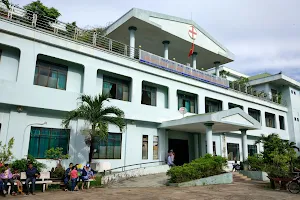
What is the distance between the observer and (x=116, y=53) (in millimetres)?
15312

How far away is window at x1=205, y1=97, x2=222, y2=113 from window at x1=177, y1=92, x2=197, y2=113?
1.79 metres

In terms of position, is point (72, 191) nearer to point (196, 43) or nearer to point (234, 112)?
point (234, 112)

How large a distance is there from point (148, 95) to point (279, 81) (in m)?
19.3

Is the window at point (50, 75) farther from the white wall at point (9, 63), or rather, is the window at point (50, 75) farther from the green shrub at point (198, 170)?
the green shrub at point (198, 170)

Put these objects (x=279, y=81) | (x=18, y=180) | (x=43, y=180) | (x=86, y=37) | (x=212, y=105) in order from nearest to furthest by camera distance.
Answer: (x=18, y=180) → (x=43, y=180) → (x=86, y=37) → (x=212, y=105) → (x=279, y=81)

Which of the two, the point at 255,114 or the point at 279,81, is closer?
the point at 255,114

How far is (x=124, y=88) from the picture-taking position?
16.5 metres

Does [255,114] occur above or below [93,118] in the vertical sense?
above

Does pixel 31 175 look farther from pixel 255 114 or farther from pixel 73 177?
pixel 255 114

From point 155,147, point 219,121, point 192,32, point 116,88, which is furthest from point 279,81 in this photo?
point 116,88

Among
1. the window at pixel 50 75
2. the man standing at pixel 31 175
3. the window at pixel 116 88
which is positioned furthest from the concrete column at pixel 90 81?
the man standing at pixel 31 175

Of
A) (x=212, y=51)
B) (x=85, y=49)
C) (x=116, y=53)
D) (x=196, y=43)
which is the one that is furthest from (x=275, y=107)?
(x=85, y=49)

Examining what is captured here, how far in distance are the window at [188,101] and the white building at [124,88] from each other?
3.2 inches

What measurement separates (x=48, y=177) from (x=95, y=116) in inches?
133
